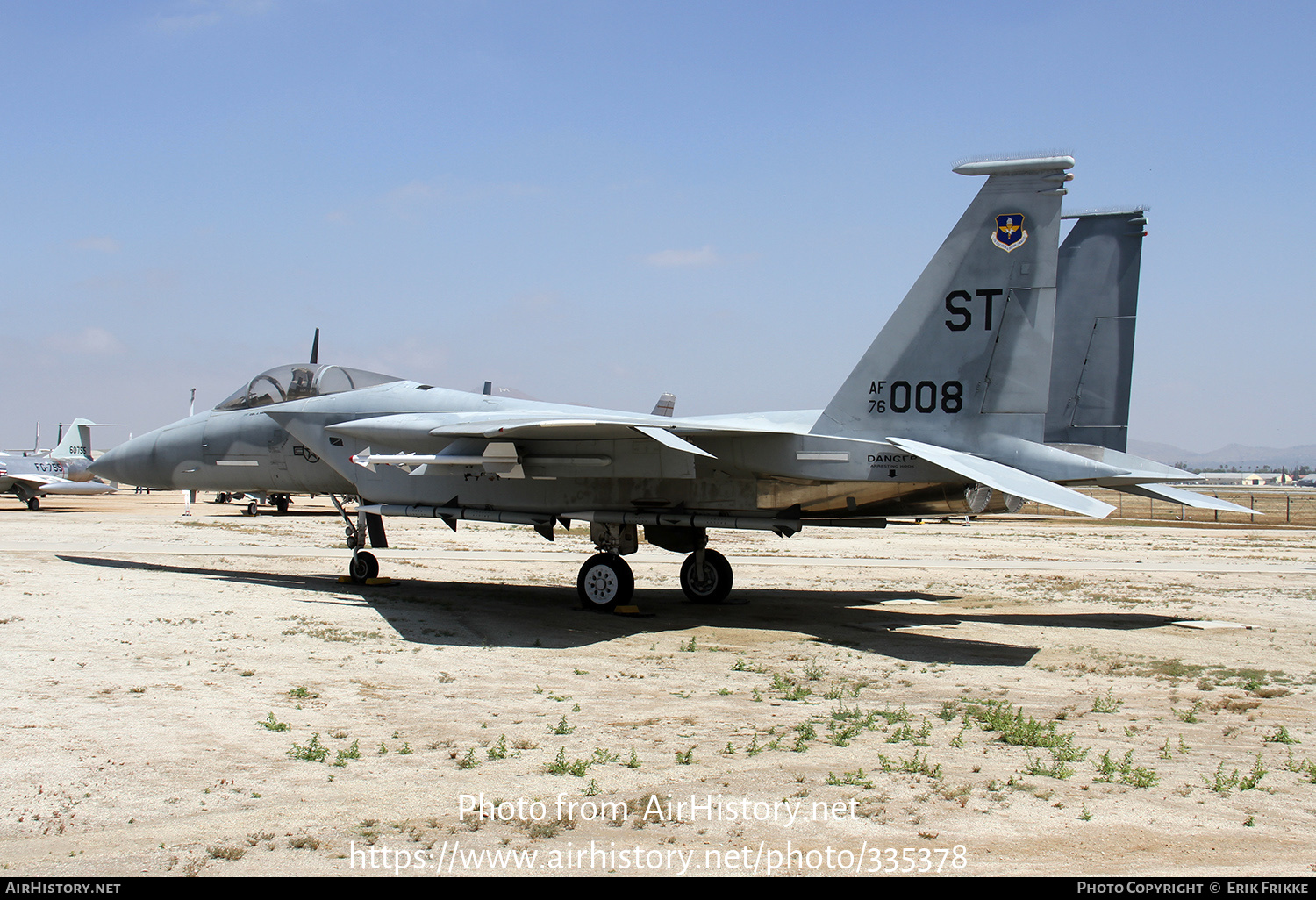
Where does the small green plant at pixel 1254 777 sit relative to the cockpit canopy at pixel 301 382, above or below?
below

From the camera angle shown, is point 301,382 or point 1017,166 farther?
point 301,382

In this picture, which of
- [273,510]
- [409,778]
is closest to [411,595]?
[409,778]

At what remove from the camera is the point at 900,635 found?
10.7 metres

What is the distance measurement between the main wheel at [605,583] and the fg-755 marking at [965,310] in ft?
16.4

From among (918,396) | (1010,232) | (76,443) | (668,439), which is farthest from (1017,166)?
(76,443)

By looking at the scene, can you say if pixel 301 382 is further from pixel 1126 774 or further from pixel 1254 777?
pixel 1254 777

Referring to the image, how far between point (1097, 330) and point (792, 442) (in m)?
6.00

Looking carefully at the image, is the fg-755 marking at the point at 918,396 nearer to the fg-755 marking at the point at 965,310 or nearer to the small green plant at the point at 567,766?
the fg-755 marking at the point at 965,310

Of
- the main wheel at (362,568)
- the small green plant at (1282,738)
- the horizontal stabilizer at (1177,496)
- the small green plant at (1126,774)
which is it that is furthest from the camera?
the main wheel at (362,568)

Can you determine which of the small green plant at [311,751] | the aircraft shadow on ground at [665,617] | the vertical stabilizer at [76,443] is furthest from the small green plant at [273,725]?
the vertical stabilizer at [76,443]

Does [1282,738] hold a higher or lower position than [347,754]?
higher

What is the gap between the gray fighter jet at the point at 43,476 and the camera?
39.5m

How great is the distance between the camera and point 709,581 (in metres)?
13.3

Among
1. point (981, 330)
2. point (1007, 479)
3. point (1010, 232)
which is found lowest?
point (1007, 479)
